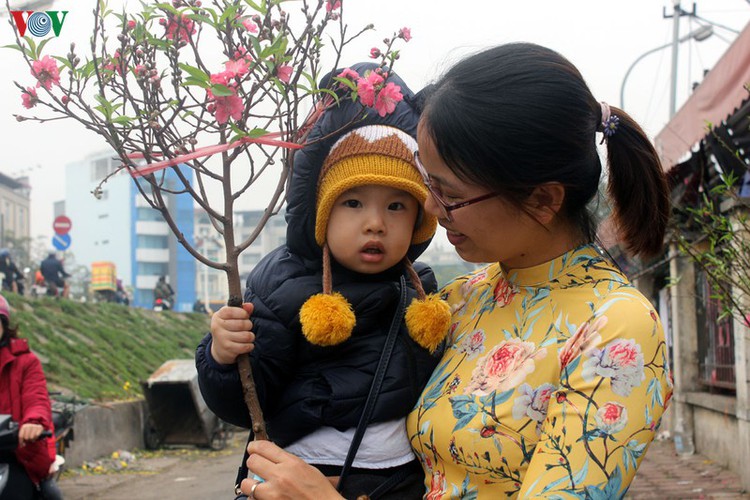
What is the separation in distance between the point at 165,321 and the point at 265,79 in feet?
76.6

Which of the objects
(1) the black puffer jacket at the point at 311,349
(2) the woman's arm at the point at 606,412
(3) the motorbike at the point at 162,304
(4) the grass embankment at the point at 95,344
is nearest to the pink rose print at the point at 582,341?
(2) the woman's arm at the point at 606,412

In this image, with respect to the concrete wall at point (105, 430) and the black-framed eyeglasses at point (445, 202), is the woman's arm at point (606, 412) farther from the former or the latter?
the concrete wall at point (105, 430)

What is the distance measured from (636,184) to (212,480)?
8.71 meters

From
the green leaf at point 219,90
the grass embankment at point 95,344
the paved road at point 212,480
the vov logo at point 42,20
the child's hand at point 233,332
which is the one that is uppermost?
the vov logo at point 42,20

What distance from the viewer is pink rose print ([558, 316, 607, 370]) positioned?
171 cm

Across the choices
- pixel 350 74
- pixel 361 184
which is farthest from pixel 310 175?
pixel 350 74

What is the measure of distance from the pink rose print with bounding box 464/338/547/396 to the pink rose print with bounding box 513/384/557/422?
0.12ft

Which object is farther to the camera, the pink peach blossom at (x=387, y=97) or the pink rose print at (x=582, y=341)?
the pink peach blossom at (x=387, y=97)

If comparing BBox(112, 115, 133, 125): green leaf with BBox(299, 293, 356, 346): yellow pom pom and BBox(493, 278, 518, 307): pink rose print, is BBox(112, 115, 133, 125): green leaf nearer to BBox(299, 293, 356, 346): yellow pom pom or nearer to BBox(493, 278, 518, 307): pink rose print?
BBox(299, 293, 356, 346): yellow pom pom

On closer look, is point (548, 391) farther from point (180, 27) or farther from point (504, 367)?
point (180, 27)

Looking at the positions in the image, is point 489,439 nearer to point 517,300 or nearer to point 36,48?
point 517,300

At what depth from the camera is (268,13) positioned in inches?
70.1

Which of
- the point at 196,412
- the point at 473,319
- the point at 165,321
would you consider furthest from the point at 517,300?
the point at 165,321

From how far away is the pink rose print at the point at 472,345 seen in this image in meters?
2.00
